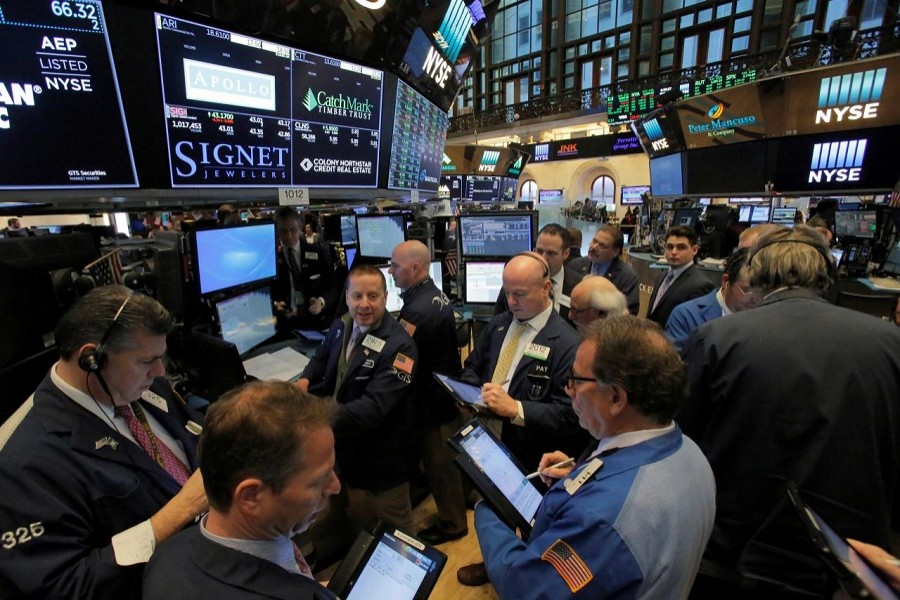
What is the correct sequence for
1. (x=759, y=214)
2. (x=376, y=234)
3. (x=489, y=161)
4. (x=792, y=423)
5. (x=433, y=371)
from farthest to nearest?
(x=489, y=161), (x=759, y=214), (x=376, y=234), (x=433, y=371), (x=792, y=423)

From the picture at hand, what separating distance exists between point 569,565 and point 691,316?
6.48 feet

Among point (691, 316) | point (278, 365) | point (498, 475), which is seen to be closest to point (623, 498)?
point (498, 475)

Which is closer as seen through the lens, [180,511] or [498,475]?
[180,511]

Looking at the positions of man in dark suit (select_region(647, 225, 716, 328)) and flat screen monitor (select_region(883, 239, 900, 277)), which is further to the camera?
flat screen monitor (select_region(883, 239, 900, 277))

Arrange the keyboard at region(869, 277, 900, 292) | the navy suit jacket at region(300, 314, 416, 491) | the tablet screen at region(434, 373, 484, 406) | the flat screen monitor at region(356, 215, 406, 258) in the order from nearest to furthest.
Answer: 1. the tablet screen at region(434, 373, 484, 406)
2. the navy suit jacket at region(300, 314, 416, 491)
3. the flat screen monitor at region(356, 215, 406, 258)
4. the keyboard at region(869, 277, 900, 292)

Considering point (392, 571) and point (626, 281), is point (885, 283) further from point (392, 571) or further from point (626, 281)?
point (392, 571)

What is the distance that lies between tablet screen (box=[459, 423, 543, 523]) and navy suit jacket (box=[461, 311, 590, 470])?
0.29 metres

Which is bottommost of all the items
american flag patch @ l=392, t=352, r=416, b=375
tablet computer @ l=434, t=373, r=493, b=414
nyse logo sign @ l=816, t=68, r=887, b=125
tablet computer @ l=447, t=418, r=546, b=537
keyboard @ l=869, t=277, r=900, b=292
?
tablet computer @ l=447, t=418, r=546, b=537

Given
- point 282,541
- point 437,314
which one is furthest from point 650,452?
point 437,314

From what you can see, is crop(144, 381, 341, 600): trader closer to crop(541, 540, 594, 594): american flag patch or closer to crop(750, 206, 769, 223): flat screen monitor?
crop(541, 540, 594, 594): american flag patch

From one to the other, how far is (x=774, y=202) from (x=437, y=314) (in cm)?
1364

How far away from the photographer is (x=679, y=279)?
339 centimetres

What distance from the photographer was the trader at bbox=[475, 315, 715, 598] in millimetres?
996

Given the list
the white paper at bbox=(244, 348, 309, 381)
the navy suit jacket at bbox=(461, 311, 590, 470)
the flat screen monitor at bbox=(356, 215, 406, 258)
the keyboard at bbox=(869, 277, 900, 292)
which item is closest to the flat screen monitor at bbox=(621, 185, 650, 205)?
the keyboard at bbox=(869, 277, 900, 292)
